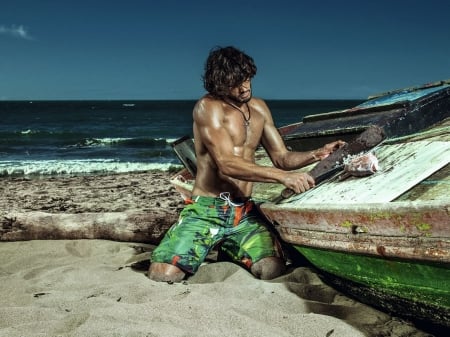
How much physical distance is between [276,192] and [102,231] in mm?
1896

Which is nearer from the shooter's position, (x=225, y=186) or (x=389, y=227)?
(x=389, y=227)

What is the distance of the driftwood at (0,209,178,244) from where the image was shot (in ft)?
15.5

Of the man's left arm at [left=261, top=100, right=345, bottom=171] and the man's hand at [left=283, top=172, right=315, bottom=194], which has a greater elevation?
the man's left arm at [left=261, top=100, right=345, bottom=171]

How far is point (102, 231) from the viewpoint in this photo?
187 inches

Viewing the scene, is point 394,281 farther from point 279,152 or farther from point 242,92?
point 242,92

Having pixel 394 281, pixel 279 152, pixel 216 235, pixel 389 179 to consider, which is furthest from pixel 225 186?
pixel 394 281

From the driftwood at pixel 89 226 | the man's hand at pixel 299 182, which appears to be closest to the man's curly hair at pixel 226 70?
the man's hand at pixel 299 182

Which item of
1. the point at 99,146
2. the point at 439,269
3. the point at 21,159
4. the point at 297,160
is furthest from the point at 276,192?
the point at 99,146

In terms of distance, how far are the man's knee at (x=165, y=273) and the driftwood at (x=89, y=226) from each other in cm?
118

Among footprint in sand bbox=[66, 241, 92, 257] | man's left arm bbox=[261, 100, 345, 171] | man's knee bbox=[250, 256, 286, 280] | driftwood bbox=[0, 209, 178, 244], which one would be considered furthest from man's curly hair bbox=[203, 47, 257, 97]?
footprint in sand bbox=[66, 241, 92, 257]

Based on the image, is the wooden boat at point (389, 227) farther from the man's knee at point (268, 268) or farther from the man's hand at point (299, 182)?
the man's knee at point (268, 268)

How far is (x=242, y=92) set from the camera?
372 centimetres

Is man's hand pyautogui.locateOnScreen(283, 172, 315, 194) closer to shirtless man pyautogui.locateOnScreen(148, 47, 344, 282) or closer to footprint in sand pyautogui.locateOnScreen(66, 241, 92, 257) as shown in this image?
shirtless man pyautogui.locateOnScreen(148, 47, 344, 282)

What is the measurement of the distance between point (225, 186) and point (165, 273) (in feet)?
2.74
